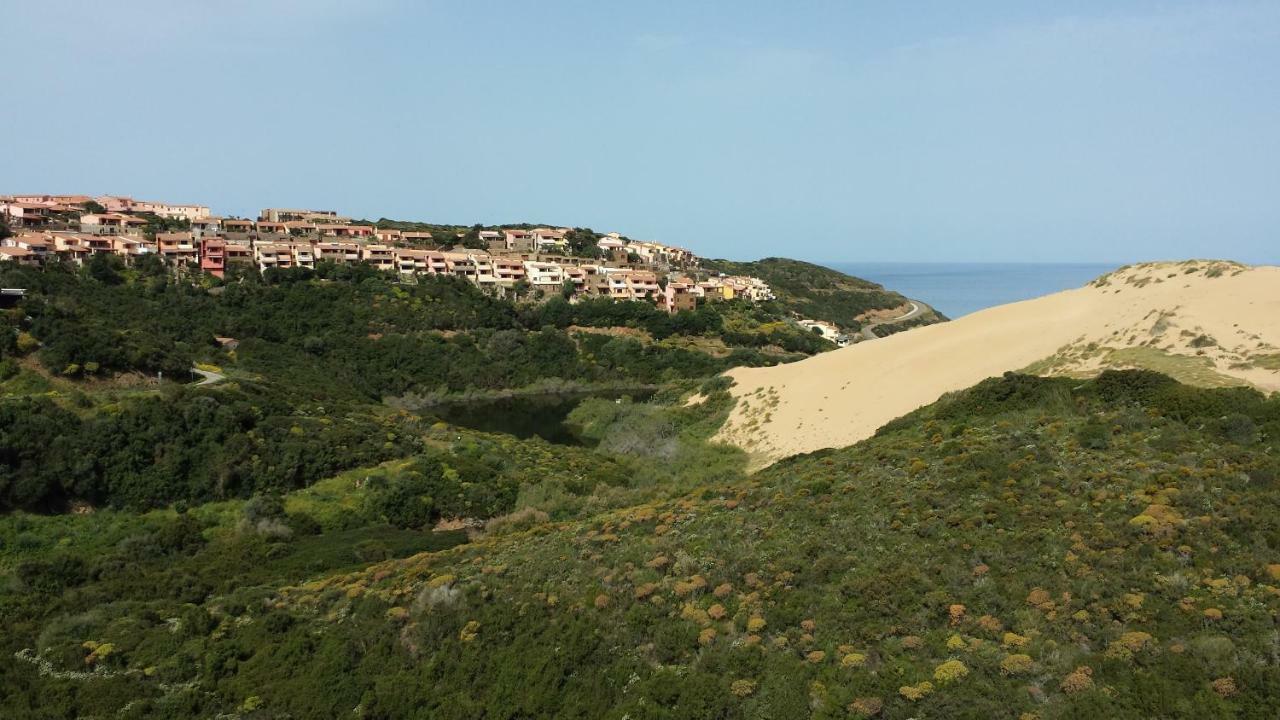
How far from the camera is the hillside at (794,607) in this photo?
11.6 meters

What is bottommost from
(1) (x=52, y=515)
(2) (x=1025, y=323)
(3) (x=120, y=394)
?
(1) (x=52, y=515)

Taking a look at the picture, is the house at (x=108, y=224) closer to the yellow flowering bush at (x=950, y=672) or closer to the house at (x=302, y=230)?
the house at (x=302, y=230)

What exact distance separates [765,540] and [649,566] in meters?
2.54

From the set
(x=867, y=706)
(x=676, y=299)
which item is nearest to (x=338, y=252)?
(x=676, y=299)

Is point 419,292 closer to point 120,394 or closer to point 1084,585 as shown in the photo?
point 120,394

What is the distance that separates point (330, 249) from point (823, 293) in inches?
3090

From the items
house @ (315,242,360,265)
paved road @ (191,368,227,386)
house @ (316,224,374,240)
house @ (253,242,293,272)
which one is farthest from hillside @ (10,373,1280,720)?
house @ (316,224,374,240)

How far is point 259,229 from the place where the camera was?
311ft

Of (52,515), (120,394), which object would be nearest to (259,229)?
(120,394)

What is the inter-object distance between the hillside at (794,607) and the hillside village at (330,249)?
2262 inches

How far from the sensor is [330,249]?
88.6m

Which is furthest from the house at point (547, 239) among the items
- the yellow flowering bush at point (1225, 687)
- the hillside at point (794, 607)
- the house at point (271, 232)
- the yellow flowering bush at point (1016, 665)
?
the yellow flowering bush at point (1225, 687)

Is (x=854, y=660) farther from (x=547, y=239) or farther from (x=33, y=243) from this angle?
(x=547, y=239)

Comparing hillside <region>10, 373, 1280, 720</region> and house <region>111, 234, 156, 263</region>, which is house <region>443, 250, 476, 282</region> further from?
hillside <region>10, 373, 1280, 720</region>
